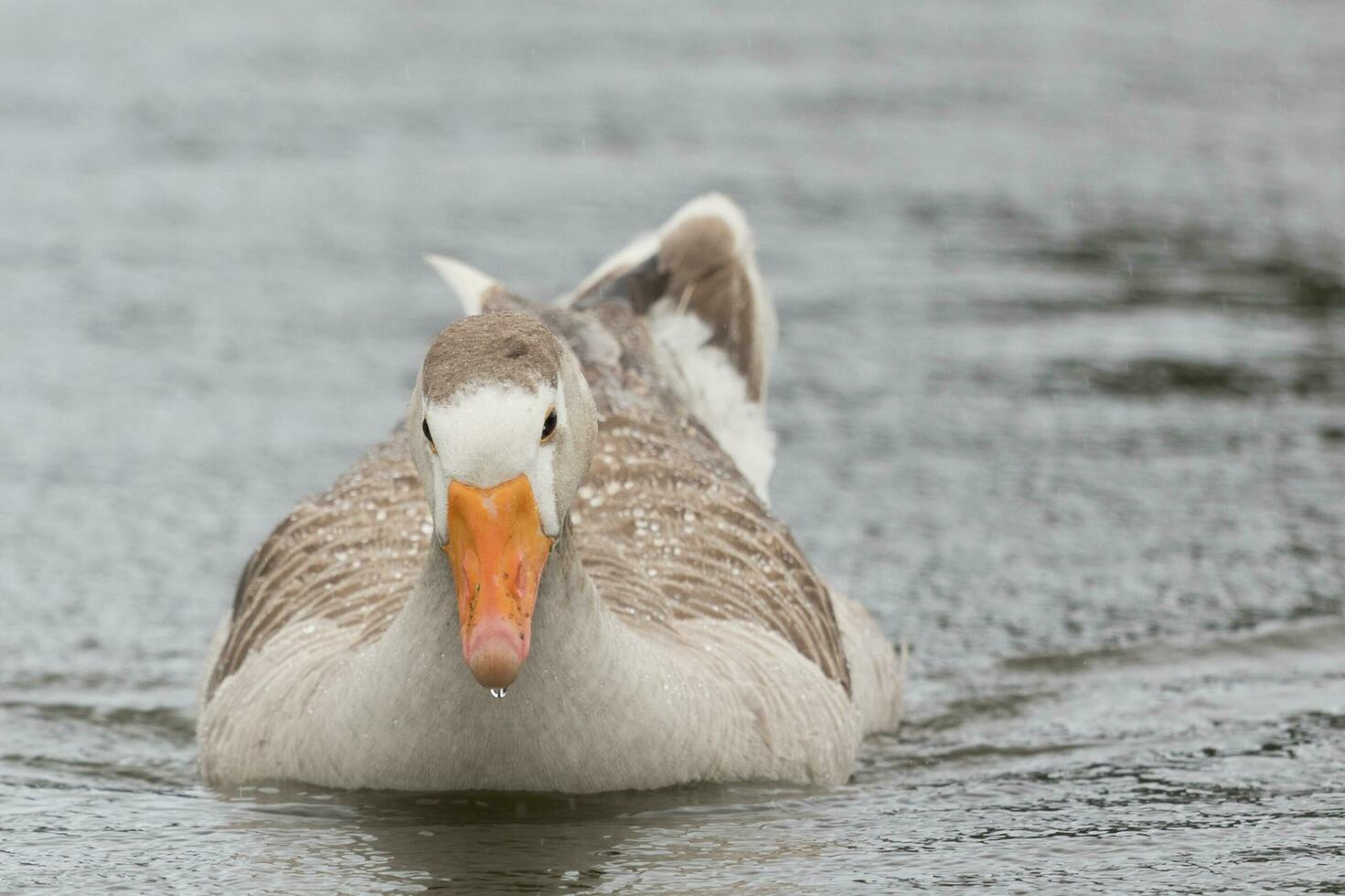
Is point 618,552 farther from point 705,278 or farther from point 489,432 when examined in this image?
point 705,278

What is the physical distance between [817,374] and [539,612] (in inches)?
233

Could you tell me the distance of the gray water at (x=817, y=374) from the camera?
230 inches

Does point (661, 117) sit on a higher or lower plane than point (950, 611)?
higher

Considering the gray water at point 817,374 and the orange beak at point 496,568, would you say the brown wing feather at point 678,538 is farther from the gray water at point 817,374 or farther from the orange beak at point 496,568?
the orange beak at point 496,568

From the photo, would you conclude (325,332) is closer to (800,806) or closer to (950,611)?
(950,611)

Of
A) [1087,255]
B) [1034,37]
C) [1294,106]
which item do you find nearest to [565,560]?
[1087,255]

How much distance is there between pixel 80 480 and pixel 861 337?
12.6ft

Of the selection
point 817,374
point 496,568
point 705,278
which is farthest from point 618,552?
point 817,374

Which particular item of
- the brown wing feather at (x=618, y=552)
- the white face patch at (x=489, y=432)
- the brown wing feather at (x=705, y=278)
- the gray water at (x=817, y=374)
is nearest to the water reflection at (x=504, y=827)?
the gray water at (x=817, y=374)

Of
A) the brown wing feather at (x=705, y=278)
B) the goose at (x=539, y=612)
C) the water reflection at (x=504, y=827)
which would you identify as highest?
the brown wing feather at (x=705, y=278)

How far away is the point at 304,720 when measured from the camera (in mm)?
5891

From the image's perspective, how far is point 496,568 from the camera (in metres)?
5.05

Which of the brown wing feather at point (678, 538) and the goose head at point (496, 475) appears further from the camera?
the brown wing feather at point (678, 538)

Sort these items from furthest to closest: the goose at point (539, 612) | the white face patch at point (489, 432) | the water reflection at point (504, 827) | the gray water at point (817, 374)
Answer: the gray water at point (817, 374)
the water reflection at point (504, 827)
the goose at point (539, 612)
the white face patch at point (489, 432)
